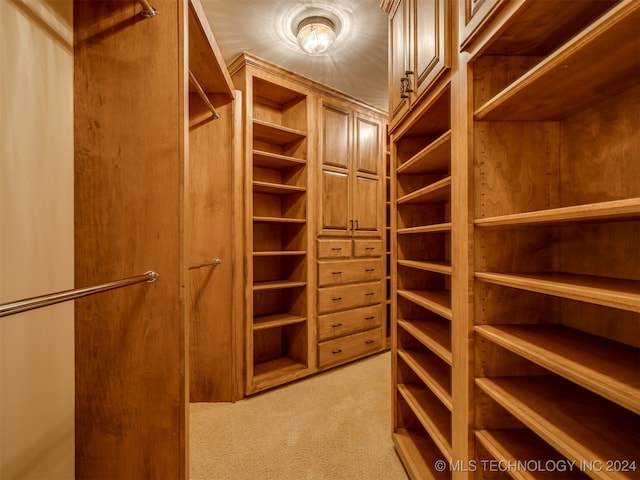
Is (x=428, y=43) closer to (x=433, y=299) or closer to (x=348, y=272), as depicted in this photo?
(x=433, y=299)

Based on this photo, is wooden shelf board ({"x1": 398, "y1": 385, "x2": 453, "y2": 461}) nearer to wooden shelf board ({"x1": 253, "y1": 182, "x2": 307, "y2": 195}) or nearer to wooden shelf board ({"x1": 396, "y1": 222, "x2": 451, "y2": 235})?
wooden shelf board ({"x1": 396, "y1": 222, "x2": 451, "y2": 235})

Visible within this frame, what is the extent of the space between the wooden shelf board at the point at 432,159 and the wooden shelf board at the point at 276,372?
1812mm

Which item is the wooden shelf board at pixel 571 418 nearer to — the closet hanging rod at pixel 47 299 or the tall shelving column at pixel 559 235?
the tall shelving column at pixel 559 235

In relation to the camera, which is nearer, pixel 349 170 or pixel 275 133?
pixel 275 133

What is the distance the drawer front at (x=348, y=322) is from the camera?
2.56m

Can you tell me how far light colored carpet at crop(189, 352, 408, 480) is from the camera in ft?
4.93

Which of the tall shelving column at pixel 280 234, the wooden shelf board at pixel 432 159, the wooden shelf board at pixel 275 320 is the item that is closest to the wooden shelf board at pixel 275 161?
the tall shelving column at pixel 280 234

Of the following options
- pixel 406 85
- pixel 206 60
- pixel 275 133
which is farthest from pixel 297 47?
pixel 406 85

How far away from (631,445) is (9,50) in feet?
6.22

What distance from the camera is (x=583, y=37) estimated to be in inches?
23.8

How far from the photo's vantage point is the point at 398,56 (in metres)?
1.51

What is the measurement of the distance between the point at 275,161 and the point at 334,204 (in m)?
0.64

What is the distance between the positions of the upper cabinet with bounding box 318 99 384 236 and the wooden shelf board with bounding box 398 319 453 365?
1.19 m

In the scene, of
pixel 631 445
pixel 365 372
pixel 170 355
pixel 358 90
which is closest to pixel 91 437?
pixel 170 355
